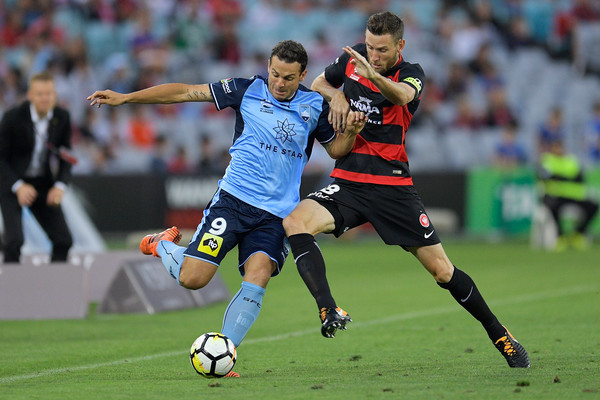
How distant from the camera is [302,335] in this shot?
8867mm

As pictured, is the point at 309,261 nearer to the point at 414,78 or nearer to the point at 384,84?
the point at 384,84

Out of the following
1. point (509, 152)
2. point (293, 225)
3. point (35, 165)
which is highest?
point (293, 225)

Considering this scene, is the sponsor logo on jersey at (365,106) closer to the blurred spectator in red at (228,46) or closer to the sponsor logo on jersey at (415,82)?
the sponsor logo on jersey at (415,82)

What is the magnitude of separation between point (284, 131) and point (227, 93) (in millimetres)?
468

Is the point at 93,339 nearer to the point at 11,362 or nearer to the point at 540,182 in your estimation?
the point at 11,362

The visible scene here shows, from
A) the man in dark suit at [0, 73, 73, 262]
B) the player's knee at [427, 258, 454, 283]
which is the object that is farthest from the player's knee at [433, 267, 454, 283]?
the man in dark suit at [0, 73, 73, 262]

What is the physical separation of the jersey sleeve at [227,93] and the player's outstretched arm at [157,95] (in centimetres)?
6

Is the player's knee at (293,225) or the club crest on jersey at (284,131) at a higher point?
the club crest on jersey at (284,131)

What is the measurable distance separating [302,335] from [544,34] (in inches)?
Result: 752

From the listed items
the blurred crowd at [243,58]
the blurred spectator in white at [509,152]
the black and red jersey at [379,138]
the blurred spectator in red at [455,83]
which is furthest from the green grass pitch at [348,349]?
the blurred spectator in red at [455,83]

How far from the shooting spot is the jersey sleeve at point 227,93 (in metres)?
6.84

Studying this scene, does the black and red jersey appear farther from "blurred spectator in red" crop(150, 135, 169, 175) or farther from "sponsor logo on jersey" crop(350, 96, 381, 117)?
"blurred spectator in red" crop(150, 135, 169, 175)

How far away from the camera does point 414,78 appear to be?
6.80 metres

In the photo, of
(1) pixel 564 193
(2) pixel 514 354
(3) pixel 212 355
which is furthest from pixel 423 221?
(1) pixel 564 193
